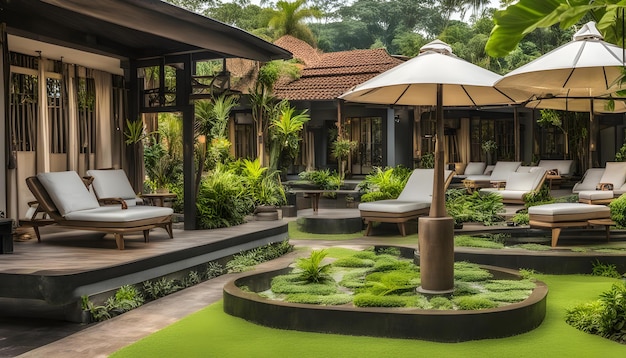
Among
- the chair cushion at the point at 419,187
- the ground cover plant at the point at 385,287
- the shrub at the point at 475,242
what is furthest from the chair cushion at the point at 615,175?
the ground cover plant at the point at 385,287

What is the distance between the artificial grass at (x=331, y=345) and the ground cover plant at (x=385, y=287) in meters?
0.44

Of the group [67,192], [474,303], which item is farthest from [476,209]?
[67,192]

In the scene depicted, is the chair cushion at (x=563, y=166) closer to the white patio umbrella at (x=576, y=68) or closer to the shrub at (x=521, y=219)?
the shrub at (x=521, y=219)

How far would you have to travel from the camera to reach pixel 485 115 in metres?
25.4

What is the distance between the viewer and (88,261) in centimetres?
641

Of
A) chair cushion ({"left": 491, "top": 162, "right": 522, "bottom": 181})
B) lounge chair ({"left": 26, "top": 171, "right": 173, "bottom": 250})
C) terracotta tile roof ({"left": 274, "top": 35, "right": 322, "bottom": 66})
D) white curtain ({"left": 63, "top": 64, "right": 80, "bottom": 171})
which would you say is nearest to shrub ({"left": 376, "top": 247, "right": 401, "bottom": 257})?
lounge chair ({"left": 26, "top": 171, "right": 173, "bottom": 250})

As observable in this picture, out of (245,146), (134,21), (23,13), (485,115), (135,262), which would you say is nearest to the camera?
(135,262)

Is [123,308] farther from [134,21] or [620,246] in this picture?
[620,246]

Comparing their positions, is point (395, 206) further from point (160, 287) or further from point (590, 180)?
point (590, 180)

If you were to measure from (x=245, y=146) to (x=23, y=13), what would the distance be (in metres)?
15.2

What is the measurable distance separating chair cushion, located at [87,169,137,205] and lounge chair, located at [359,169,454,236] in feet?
12.5

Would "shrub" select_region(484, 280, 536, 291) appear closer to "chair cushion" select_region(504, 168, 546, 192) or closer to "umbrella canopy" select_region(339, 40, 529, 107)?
"umbrella canopy" select_region(339, 40, 529, 107)

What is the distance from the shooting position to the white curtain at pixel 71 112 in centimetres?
1032

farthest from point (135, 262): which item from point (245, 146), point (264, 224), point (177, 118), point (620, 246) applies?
point (245, 146)
